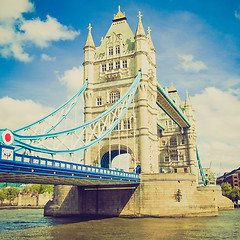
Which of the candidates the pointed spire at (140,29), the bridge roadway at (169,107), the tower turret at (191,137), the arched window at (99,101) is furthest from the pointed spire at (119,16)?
the tower turret at (191,137)

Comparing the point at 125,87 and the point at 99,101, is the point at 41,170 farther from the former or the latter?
the point at 125,87

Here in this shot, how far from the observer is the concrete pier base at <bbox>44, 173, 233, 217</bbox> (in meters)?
38.7

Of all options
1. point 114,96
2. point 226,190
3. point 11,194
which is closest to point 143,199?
point 114,96

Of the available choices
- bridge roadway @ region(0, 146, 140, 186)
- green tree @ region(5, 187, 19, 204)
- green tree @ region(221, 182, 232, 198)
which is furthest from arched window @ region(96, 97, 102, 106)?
green tree @ region(5, 187, 19, 204)

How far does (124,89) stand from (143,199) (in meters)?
18.5

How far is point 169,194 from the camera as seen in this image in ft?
128

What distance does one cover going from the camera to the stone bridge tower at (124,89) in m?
46.2

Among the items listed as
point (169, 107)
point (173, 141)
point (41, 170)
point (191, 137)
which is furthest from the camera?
point (173, 141)

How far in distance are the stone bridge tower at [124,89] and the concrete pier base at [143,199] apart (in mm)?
5288

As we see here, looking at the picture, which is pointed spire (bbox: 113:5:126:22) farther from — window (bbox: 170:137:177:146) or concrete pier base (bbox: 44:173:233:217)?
window (bbox: 170:137:177:146)

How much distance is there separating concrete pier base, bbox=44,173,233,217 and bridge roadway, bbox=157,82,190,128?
69.1ft

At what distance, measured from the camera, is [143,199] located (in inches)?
1556

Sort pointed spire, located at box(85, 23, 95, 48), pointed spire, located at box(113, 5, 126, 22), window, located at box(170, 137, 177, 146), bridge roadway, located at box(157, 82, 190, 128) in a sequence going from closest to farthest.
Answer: pointed spire, located at box(85, 23, 95, 48)
pointed spire, located at box(113, 5, 126, 22)
bridge roadway, located at box(157, 82, 190, 128)
window, located at box(170, 137, 177, 146)

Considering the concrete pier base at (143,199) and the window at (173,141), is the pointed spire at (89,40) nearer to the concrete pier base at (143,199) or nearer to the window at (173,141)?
the concrete pier base at (143,199)
